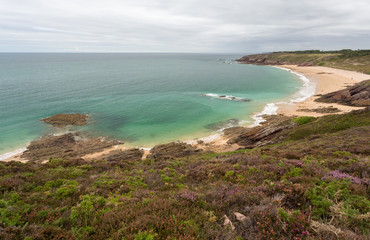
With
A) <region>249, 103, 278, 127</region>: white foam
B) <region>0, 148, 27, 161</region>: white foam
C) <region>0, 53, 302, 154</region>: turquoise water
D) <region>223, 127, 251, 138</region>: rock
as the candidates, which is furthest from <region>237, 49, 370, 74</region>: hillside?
<region>0, 148, 27, 161</region>: white foam

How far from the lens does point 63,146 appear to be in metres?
31.1

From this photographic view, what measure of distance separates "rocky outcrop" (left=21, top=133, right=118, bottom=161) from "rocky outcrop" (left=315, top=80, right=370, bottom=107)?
2259 inches

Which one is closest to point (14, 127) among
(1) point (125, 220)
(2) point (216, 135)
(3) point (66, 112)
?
(3) point (66, 112)

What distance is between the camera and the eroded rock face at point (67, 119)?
39.8m

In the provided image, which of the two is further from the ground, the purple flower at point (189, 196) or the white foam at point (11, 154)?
→ the purple flower at point (189, 196)

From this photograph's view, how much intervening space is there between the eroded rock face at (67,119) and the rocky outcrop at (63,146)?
226 inches

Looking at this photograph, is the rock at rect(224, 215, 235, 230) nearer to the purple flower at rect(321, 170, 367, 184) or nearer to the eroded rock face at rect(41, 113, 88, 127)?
the purple flower at rect(321, 170, 367, 184)

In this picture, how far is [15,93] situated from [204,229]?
8181 cm

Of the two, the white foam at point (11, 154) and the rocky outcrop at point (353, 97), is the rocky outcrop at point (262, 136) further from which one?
the white foam at point (11, 154)

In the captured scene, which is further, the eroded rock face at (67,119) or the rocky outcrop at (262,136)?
the eroded rock face at (67,119)

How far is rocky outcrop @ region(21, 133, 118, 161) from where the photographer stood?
93.0 ft

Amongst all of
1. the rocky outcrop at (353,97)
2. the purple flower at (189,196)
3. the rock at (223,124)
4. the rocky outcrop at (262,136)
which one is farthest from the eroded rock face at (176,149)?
the rocky outcrop at (353,97)

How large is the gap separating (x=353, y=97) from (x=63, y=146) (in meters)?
68.5

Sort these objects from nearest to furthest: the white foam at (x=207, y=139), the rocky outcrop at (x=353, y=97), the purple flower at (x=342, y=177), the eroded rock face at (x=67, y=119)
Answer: the purple flower at (x=342, y=177)
the white foam at (x=207, y=139)
the eroded rock face at (x=67, y=119)
the rocky outcrop at (x=353, y=97)
